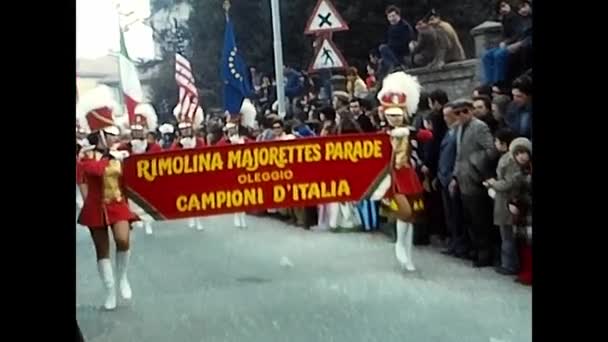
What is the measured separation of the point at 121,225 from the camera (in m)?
1.05

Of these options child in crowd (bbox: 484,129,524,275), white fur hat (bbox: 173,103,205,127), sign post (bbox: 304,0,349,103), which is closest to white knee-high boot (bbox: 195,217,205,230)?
white fur hat (bbox: 173,103,205,127)

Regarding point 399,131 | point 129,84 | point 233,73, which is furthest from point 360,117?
point 129,84

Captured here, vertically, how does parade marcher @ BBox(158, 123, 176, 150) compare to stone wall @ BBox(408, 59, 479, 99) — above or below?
below

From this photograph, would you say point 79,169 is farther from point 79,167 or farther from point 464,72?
point 464,72

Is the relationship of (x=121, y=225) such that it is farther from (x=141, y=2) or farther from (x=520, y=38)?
(x=520, y=38)

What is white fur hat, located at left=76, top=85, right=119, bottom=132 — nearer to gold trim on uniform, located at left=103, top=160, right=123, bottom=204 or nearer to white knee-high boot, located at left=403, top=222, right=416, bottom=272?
gold trim on uniform, located at left=103, top=160, right=123, bottom=204

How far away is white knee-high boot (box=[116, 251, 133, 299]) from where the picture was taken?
1052 mm

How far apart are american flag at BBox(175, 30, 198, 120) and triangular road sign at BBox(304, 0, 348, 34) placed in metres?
0.14

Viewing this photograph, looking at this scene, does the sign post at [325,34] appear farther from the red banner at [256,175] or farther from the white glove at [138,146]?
the white glove at [138,146]

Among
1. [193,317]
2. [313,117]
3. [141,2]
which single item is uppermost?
[141,2]

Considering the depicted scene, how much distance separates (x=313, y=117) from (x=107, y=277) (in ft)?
0.94
